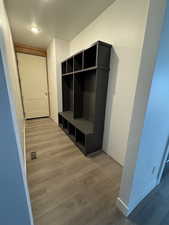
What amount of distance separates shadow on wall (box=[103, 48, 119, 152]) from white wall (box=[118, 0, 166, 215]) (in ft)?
2.93

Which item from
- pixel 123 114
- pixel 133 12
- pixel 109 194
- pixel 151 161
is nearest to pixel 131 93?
pixel 123 114

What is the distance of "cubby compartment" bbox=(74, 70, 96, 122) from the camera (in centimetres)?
234

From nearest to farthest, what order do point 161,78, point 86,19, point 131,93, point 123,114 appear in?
point 161,78 < point 131,93 < point 123,114 < point 86,19

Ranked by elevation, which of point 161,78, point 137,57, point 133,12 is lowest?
point 161,78

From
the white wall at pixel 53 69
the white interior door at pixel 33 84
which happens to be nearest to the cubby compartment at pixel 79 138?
the white wall at pixel 53 69

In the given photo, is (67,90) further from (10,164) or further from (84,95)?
(10,164)

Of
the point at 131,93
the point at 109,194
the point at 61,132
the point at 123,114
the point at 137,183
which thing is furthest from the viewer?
the point at 61,132

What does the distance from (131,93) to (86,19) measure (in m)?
1.82

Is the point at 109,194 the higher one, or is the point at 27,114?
the point at 27,114

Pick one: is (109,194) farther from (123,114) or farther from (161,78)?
(161,78)

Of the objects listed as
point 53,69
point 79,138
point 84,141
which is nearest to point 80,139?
point 79,138

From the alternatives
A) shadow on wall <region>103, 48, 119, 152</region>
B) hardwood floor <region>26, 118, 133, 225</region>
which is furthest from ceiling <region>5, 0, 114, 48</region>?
hardwood floor <region>26, 118, 133, 225</region>

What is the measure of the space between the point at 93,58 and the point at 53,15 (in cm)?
112

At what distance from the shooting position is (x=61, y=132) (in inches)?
121
